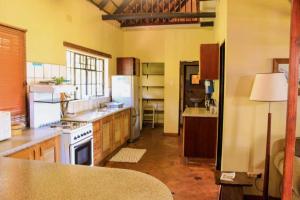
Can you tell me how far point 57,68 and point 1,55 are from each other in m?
1.23

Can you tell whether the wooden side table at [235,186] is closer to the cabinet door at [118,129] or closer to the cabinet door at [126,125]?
the cabinet door at [118,129]

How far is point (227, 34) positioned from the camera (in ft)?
10.9

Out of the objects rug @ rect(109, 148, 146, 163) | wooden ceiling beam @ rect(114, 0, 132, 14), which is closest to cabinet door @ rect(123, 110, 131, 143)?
rug @ rect(109, 148, 146, 163)

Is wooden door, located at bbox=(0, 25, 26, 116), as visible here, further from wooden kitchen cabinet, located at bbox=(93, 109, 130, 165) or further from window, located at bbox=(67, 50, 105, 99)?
window, located at bbox=(67, 50, 105, 99)

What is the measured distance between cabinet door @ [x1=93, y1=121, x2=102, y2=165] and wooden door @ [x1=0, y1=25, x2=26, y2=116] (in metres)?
1.22

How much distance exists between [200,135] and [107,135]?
66.8 inches

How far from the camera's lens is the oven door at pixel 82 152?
137 inches

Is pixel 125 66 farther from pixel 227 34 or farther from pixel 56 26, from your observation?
pixel 227 34

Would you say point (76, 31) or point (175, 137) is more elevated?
point (76, 31)

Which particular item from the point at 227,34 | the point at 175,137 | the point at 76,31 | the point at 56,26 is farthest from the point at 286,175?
the point at 175,137

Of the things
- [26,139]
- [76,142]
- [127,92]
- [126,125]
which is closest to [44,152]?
[26,139]

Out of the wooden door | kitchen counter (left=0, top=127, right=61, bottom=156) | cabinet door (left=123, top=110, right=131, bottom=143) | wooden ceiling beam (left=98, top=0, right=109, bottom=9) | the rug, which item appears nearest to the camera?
kitchen counter (left=0, top=127, right=61, bottom=156)

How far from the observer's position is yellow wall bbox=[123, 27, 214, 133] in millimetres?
7035

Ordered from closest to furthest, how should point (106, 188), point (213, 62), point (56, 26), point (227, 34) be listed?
point (106, 188) → point (227, 34) → point (56, 26) → point (213, 62)
